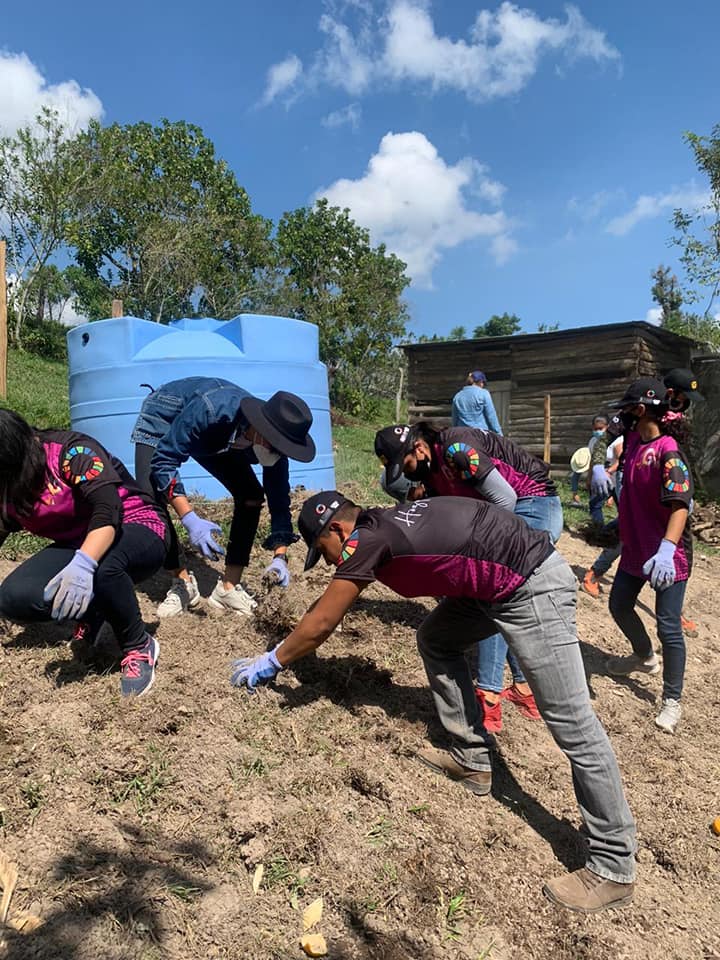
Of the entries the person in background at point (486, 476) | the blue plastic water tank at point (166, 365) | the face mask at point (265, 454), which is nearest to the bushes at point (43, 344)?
the blue plastic water tank at point (166, 365)

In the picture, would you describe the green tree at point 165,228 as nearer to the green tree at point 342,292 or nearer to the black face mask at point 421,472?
the green tree at point 342,292

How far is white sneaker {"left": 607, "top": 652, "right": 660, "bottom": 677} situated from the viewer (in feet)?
12.8

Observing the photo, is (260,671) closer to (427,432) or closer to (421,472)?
(421,472)

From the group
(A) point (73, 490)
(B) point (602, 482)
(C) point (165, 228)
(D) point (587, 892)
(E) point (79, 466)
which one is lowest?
(D) point (587, 892)

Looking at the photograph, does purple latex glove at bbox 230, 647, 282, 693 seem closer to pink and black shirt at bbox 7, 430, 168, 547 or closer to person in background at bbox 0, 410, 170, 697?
person in background at bbox 0, 410, 170, 697

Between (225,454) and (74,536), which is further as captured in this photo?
(225,454)

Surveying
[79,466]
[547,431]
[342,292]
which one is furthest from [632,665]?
[342,292]

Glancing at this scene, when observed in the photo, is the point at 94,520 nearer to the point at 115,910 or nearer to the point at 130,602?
the point at 130,602

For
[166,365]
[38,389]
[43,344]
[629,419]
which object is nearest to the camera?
[629,419]

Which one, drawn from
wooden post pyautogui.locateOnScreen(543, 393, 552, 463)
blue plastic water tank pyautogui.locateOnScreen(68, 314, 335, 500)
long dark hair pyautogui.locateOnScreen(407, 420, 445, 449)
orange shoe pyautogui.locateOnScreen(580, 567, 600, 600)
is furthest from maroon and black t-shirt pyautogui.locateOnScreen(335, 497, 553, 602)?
wooden post pyautogui.locateOnScreen(543, 393, 552, 463)

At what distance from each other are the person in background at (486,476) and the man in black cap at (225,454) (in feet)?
1.60

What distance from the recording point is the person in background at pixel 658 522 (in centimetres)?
322

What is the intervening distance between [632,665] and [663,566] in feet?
3.35

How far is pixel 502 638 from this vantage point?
300 centimetres
